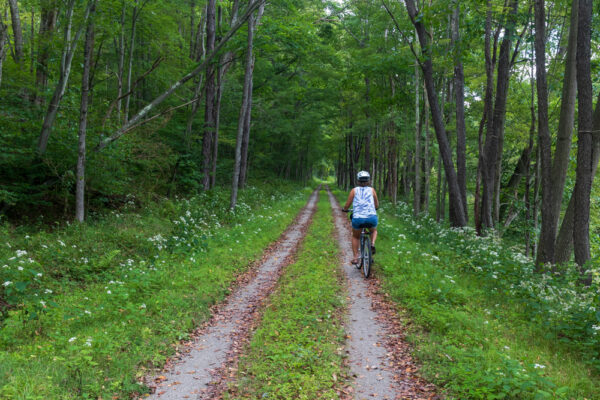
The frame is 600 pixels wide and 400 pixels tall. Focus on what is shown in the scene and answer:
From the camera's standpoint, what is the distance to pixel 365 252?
8.67m

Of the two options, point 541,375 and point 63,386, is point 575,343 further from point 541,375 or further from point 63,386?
point 63,386

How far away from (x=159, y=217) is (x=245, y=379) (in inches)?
400

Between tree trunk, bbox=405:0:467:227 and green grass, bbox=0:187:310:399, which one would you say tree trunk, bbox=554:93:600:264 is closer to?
tree trunk, bbox=405:0:467:227

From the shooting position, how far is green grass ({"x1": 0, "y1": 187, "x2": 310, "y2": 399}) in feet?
13.1

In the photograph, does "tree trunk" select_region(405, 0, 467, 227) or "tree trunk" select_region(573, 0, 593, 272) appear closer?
"tree trunk" select_region(573, 0, 593, 272)

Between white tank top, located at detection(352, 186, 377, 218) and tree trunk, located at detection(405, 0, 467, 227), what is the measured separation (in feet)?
15.0

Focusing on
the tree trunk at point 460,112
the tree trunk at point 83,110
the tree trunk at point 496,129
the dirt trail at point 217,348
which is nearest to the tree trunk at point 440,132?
the tree trunk at point 460,112

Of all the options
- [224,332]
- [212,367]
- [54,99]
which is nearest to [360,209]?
[224,332]

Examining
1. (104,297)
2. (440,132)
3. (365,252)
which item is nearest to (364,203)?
(365,252)

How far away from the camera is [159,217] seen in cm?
1325

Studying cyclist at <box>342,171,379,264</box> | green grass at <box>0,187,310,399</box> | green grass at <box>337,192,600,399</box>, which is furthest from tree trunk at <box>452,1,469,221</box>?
green grass at <box>0,187,310,399</box>

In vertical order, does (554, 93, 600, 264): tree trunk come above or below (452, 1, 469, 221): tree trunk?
below

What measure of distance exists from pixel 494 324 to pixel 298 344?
300cm

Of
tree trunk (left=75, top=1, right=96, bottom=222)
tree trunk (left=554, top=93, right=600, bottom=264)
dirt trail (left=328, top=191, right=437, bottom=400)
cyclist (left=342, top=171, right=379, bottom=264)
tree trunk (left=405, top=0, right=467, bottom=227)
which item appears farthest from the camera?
tree trunk (left=405, top=0, right=467, bottom=227)
